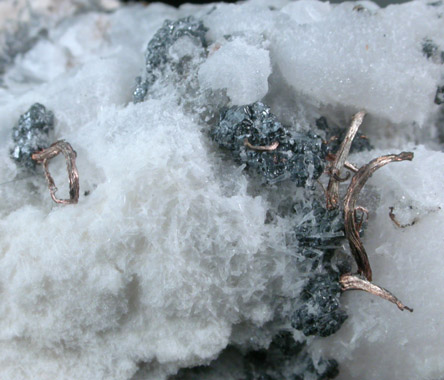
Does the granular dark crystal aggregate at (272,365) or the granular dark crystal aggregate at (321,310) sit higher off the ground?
the granular dark crystal aggregate at (321,310)

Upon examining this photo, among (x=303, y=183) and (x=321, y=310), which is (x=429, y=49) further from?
(x=321, y=310)

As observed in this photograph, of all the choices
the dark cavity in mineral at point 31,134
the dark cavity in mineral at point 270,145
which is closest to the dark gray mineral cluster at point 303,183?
the dark cavity in mineral at point 270,145

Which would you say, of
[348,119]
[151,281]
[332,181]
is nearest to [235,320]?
[151,281]

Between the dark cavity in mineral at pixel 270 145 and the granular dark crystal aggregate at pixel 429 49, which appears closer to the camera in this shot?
the dark cavity in mineral at pixel 270 145

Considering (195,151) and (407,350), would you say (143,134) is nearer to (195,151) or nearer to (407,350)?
(195,151)

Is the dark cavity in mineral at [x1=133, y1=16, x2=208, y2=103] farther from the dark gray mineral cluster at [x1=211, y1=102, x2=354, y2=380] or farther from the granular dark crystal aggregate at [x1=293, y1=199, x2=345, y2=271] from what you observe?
the granular dark crystal aggregate at [x1=293, y1=199, x2=345, y2=271]

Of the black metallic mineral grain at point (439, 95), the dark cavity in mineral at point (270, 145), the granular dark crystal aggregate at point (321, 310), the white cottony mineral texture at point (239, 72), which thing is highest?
the white cottony mineral texture at point (239, 72)

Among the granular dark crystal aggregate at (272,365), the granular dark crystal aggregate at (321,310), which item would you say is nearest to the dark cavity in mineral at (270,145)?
the granular dark crystal aggregate at (321,310)

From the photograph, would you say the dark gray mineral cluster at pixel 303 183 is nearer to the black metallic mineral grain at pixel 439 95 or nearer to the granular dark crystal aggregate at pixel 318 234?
the granular dark crystal aggregate at pixel 318 234
